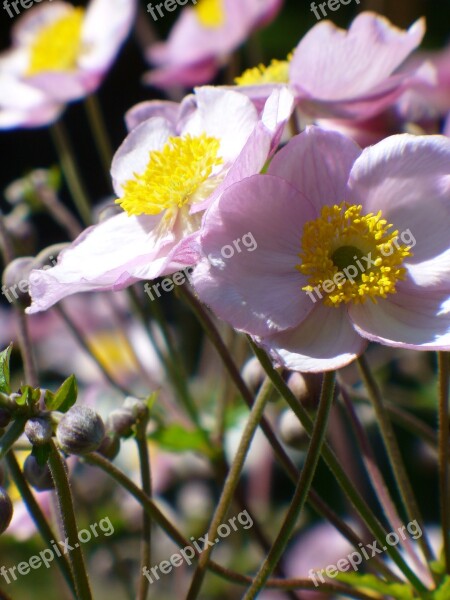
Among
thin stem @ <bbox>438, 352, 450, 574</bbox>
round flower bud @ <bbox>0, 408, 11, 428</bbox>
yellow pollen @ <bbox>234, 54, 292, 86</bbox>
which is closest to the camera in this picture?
round flower bud @ <bbox>0, 408, 11, 428</bbox>

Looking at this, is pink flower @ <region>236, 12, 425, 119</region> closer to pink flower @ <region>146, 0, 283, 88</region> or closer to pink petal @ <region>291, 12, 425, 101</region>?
pink petal @ <region>291, 12, 425, 101</region>

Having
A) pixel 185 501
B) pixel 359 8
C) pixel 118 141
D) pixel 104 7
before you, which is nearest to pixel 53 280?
pixel 104 7

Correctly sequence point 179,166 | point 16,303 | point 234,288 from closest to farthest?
1. point 234,288
2. point 179,166
3. point 16,303

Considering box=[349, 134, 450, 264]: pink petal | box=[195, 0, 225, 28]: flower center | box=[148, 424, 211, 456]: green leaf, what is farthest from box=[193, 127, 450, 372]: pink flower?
box=[195, 0, 225, 28]: flower center

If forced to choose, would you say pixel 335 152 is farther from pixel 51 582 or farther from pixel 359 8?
pixel 359 8

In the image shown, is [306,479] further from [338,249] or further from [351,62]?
[351,62]

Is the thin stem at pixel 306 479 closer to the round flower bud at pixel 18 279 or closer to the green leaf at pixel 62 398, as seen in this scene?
the green leaf at pixel 62 398
